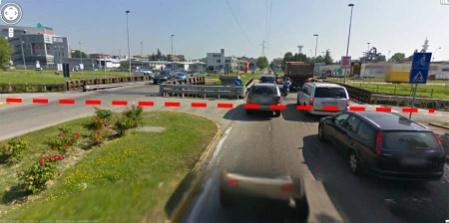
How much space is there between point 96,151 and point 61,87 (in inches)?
777

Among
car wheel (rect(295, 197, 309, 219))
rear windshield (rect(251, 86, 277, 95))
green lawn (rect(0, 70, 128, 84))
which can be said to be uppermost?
rear windshield (rect(251, 86, 277, 95))

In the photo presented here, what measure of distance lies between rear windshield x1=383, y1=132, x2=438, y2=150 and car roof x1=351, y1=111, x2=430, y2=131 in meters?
0.14

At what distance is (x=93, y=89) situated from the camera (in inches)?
971

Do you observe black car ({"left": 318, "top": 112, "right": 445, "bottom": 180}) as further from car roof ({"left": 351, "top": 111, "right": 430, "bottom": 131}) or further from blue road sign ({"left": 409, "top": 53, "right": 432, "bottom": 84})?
blue road sign ({"left": 409, "top": 53, "right": 432, "bottom": 84})

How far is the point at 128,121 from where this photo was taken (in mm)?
8672

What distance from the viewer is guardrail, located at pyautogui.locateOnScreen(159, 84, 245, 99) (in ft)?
61.5

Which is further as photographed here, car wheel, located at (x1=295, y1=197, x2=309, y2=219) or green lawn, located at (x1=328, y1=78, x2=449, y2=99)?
green lawn, located at (x1=328, y1=78, x2=449, y2=99)

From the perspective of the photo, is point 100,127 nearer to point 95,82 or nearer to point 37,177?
point 37,177

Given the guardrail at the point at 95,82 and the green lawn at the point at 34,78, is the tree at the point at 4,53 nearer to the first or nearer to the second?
the green lawn at the point at 34,78

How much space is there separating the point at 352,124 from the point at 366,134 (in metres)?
0.85

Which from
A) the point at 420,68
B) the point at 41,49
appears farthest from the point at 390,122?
the point at 41,49

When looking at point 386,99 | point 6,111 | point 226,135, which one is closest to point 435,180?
point 226,135

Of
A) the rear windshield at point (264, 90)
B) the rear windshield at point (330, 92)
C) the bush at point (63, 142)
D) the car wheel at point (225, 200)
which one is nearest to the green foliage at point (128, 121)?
the bush at point (63, 142)

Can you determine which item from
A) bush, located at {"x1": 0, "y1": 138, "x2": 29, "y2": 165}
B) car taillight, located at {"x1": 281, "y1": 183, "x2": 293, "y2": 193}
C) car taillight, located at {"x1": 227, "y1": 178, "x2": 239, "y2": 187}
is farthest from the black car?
bush, located at {"x1": 0, "y1": 138, "x2": 29, "y2": 165}
